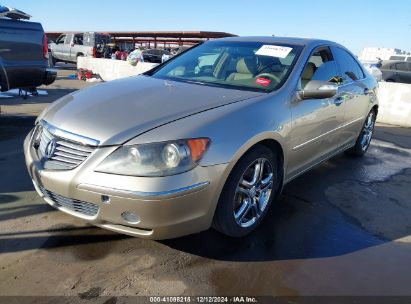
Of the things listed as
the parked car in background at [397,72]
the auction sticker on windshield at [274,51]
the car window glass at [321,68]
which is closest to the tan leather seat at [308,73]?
the car window glass at [321,68]

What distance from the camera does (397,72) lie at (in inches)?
640

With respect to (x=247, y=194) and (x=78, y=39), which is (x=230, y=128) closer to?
(x=247, y=194)

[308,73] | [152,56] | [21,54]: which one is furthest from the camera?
[152,56]

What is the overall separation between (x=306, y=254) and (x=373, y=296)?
571mm

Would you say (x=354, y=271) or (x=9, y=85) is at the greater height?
(x=9, y=85)

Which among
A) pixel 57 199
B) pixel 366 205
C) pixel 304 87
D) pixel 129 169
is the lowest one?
pixel 366 205

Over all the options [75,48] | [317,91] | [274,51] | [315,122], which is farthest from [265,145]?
[75,48]

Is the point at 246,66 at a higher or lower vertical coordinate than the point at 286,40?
lower

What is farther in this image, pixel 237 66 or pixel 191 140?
pixel 237 66

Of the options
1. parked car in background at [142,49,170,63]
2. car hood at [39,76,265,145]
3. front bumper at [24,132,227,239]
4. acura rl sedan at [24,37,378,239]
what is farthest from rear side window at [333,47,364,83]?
parked car in background at [142,49,170,63]

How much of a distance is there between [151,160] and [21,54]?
15.0ft

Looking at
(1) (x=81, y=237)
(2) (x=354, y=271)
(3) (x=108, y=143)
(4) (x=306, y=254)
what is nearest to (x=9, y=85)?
A: (1) (x=81, y=237)

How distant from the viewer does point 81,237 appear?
303 cm

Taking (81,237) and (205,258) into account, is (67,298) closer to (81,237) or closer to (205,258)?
(81,237)
